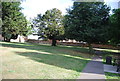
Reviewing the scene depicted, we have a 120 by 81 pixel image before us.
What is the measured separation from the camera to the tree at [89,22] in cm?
1177

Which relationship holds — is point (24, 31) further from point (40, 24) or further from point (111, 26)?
point (111, 26)

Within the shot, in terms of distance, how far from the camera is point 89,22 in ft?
39.9

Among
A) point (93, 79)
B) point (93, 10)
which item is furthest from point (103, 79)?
point (93, 10)

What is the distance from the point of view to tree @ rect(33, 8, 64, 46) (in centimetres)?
2048

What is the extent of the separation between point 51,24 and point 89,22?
969 cm

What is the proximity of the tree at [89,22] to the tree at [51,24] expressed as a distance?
24.5 ft

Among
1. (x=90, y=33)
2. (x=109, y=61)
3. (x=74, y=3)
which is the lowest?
(x=109, y=61)

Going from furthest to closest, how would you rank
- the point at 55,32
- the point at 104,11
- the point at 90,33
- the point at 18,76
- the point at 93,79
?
the point at 55,32 < the point at 104,11 < the point at 90,33 < the point at 93,79 < the point at 18,76

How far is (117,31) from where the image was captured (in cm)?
1044

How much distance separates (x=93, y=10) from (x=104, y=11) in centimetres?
120

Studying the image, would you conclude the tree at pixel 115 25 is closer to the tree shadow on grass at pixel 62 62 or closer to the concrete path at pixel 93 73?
the tree shadow on grass at pixel 62 62

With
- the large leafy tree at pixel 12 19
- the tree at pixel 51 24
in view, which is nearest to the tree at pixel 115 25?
the tree at pixel 51 24

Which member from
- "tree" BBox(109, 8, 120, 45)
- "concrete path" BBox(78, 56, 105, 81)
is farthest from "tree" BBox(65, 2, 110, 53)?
"concrete path" BBox(78, 56, 105, 81)

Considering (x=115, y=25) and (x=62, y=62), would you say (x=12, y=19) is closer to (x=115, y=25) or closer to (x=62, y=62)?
(x=62, y=62)
